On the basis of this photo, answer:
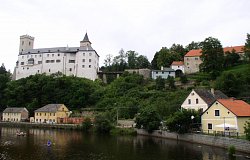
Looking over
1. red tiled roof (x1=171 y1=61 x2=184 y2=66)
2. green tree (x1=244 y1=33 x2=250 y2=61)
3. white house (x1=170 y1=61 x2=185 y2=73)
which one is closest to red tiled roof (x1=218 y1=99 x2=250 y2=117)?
green tree (x1=244 y1=33 x2=250 y2=61)

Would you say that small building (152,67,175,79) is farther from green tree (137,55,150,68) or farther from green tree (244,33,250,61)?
green tree (244,33,250,61)

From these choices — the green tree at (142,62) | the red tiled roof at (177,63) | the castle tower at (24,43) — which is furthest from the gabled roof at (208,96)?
the castle tower at (24,43)

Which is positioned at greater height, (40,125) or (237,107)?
(237,107)

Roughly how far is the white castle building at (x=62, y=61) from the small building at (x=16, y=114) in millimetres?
23853

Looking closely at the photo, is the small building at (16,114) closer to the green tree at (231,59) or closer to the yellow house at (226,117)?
the yellow house at (226,117)

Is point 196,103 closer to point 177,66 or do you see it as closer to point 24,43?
point 177,66

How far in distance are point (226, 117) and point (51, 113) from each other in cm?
5368

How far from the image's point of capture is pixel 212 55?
75.3m

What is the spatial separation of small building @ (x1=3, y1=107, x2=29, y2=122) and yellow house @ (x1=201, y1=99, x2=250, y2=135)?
6085 centimetres

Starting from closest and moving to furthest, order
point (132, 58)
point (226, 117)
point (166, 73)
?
point (226, 117), point (166, 73), point (132, 58)

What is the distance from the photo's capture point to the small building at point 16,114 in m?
82.3

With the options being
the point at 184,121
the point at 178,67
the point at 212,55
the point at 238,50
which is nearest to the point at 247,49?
the point at 212,55

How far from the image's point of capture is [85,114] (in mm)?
77812

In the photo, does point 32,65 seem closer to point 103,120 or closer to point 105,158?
point 103,120
